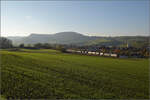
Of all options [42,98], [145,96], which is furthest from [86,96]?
[145,96]

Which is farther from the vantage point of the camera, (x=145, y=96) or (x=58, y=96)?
(x=145, y=96)

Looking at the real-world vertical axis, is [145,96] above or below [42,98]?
below

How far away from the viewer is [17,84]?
12.2 metres

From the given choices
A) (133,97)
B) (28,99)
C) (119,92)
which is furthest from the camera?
(119,92)

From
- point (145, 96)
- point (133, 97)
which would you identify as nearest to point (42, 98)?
point (133, 97)

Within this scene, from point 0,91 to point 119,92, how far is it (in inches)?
456

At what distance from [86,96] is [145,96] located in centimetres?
658

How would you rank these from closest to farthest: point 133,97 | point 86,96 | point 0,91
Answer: point 0,91 < point 86,96 < point 133,97

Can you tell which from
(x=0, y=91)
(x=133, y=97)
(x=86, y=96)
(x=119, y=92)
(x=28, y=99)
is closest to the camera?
(x=28, y=99)

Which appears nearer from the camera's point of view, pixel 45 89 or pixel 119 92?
pixel 45 89

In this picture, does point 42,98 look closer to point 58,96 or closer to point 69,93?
point 58,96

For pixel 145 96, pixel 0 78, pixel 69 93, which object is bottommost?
pixel 145 96

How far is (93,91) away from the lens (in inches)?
491

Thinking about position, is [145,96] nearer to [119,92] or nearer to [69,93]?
[119,92]
